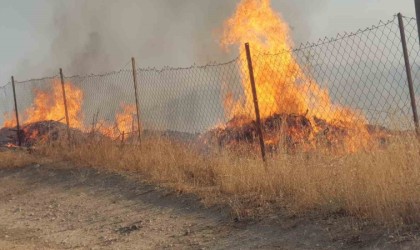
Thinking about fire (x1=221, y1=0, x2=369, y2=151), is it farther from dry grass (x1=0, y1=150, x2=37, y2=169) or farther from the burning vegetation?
dry grass (x1=0, y1=150, x2=37, y2=169)

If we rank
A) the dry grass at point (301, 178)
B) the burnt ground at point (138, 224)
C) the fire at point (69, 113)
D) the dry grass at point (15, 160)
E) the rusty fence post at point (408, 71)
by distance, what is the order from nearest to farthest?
1. the dry grass at point (301, 178)
2. the burnt ground at point (138, 224)
3. the rusty fence post at point (408, 71)
4. the fire at point (69, 113)
5. the dry grass at point (15, 160)

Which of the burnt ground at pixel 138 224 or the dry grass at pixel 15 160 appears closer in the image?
the burnt ground at pixel 138 224

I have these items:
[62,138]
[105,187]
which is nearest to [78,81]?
[62,138]

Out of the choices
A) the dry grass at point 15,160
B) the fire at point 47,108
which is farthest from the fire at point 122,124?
the fire at point 47,108

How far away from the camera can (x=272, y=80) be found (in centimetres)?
1262

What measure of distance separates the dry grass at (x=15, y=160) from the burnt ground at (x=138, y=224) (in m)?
2.11

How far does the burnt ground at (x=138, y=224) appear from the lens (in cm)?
522

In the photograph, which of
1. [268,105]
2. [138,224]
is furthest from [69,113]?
[138,224]

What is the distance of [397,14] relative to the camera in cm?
613

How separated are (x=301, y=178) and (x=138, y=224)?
2.45 m

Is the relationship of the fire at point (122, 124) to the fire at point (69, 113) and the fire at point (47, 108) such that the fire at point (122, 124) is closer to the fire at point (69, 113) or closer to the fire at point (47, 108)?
the fire at point (69, 113)

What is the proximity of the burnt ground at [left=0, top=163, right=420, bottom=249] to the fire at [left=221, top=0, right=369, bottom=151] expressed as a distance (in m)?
3.02

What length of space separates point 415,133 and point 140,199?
4.66m

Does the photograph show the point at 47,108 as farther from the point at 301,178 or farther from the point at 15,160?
the point at 301,178
